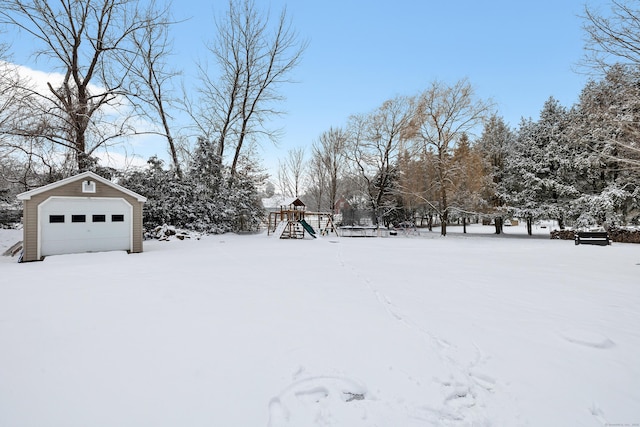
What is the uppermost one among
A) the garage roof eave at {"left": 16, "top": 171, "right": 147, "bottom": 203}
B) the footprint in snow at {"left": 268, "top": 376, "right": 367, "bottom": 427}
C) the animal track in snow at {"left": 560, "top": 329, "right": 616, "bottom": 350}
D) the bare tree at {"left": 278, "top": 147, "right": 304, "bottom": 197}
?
the bare tree at {"left": 278, "top": 147, "right": 304, "bottom": 197}

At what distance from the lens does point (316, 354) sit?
289 centimetres

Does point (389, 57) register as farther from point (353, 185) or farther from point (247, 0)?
point (353, 185)

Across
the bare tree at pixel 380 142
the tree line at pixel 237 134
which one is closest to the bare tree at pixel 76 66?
the tree line at pixel 237 134

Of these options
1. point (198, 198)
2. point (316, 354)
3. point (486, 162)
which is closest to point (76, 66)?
point (198, 198)

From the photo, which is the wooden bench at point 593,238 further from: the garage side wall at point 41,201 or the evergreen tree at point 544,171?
the garage side wall at point 41,201

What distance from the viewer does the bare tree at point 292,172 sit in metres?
35.4

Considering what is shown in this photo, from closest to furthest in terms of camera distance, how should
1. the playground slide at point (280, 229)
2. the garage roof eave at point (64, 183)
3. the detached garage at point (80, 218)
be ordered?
the garage roof eave at point (64, 183)
the detached garage at point (80, 218)
the playground slide at point (280, 229)

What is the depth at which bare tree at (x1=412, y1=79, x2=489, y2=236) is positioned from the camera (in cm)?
1877

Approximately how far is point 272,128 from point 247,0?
8.58 metres

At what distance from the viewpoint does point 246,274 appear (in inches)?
262

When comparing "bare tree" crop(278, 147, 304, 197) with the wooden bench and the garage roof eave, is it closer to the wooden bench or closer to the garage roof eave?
the garage roof eave

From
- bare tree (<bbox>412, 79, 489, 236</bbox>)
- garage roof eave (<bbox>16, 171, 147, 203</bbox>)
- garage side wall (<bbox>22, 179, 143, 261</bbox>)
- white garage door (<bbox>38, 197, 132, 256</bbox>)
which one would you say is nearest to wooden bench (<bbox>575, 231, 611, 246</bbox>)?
bare tree (<bbox>412, 79, 489, 236</bbox>)

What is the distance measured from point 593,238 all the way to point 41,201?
21.7m

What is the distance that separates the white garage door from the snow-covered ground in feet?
14.9
